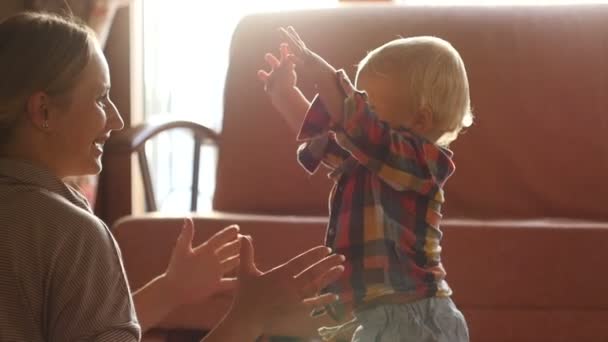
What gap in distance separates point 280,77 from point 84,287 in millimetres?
647

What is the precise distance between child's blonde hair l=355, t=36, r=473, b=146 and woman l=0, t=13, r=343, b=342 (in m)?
0.47

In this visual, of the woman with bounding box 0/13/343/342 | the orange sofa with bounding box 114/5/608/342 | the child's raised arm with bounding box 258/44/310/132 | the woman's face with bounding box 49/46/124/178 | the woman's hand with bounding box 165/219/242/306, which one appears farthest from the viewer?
Answer: the orange sofa with bounding box 114/5/608/342

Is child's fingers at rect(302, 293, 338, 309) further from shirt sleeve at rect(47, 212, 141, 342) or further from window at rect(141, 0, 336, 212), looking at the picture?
window at rect(141, 0, 336, 212)

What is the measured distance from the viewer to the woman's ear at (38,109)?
97 cm

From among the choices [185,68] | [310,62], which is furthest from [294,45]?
[185,68]

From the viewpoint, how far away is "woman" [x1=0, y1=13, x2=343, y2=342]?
0.91 meters

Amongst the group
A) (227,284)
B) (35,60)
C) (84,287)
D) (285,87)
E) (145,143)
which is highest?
(35,60)

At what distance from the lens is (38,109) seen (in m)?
0.97

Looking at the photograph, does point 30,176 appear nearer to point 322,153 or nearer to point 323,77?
point 323,77

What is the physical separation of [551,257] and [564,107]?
2.23ft

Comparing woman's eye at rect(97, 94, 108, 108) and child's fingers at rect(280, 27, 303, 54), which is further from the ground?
child's fingers at rect(280, 27, 303, 54)

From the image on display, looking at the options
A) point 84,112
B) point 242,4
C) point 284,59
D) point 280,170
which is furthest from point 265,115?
point 84,112

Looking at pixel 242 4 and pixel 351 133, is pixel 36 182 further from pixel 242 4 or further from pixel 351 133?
pixel 242 4

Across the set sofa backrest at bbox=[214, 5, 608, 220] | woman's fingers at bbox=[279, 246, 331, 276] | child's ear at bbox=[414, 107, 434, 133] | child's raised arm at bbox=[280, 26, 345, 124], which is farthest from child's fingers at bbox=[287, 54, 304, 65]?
sofa backrest at bbox=[214, 5, 608, 220]
